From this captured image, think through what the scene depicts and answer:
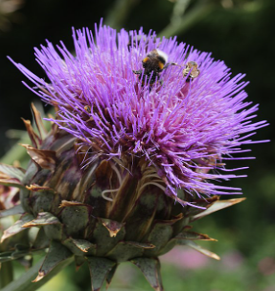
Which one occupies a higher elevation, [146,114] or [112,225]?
[146,114]

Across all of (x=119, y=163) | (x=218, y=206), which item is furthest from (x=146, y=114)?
(x=218, y=206)

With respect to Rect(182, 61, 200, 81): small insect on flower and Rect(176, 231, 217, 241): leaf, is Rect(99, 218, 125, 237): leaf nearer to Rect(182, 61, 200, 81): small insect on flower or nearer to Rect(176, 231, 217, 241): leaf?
Rect(176, 231, 217, 241): leaf

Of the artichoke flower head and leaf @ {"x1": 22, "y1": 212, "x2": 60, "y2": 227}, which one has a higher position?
the artichoke flower head

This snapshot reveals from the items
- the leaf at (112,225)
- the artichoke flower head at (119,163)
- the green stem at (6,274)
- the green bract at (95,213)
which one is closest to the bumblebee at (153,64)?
the artichoke flower head at (119,163)

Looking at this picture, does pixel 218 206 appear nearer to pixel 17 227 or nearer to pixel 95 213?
pixel 95 213

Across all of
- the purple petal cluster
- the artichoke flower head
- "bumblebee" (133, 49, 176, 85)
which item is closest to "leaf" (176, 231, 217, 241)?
the artichoke flower head

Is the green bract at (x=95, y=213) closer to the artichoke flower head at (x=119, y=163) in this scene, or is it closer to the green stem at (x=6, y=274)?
the artichoke flower head at (x=119, y=163)
